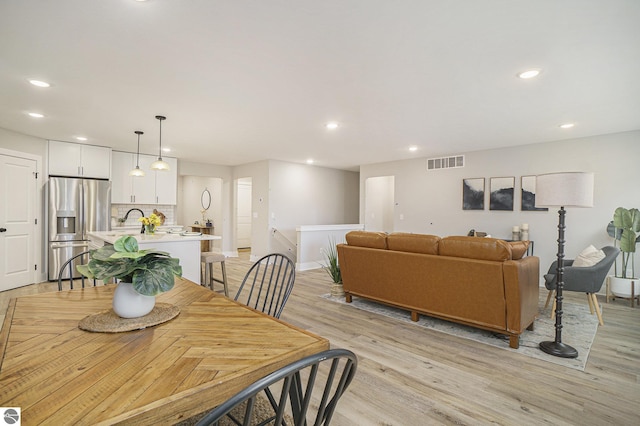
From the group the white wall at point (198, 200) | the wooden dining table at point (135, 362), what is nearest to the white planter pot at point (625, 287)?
the wooden dining table at point (135, 362)

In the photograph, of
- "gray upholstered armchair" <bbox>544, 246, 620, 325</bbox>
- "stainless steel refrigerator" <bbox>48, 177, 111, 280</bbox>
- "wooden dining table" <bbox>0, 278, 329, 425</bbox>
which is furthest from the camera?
"stainless steel refrigerator" <bbox>48, 177, 111, 280</bbox>

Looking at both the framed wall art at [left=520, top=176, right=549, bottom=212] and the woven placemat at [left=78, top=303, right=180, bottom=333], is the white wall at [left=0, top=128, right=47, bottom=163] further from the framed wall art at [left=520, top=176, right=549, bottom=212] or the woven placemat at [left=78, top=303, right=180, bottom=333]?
the framed wall art at [left=520, top=176, right=549, bottom=212]

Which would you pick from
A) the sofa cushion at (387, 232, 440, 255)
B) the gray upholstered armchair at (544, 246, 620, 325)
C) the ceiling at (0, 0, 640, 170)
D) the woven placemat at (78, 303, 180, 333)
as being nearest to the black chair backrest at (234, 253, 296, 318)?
the woven placemat at (78, 303, 180, 333)

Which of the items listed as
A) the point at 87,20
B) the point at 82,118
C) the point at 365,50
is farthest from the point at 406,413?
the point at 82,118

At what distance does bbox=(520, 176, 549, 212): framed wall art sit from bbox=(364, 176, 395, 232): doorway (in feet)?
11.0

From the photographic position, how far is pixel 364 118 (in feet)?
13.4

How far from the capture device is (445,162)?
6.57 metres

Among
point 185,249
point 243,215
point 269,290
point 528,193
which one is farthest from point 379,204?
point 269,290

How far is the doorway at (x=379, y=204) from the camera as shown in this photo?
8.23m

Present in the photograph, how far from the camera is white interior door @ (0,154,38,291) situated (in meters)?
4.76

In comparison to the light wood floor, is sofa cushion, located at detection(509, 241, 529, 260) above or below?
above

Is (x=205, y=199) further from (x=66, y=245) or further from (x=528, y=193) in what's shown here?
(x=528, y=193)

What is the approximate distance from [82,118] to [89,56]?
210 centimetres

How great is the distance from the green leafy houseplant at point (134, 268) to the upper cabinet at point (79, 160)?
565 cm
